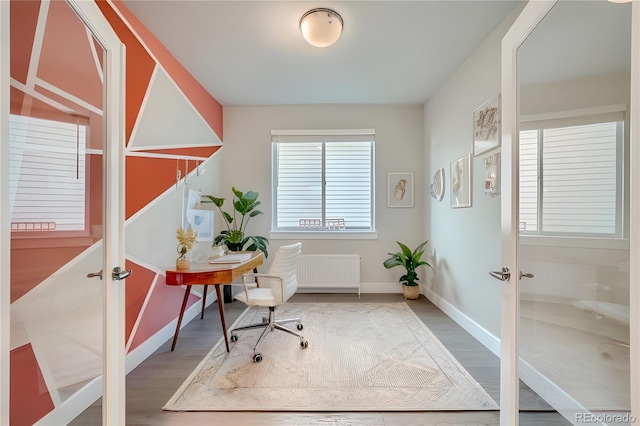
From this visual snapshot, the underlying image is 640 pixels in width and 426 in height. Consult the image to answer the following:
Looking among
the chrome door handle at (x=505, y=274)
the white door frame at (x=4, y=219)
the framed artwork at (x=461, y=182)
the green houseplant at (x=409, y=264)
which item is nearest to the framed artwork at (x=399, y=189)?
the green houseplant at (x=409, y=264)

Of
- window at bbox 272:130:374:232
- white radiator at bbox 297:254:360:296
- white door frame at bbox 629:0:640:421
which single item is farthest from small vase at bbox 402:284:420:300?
white door frame at bbox 629:0:640:421

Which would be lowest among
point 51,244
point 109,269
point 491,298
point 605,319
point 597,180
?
point 491,298

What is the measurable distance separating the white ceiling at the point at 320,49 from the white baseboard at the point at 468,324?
270 centimetres

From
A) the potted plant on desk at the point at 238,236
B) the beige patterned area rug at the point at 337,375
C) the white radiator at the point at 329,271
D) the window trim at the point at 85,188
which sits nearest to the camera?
the window trim at the point at 85,188

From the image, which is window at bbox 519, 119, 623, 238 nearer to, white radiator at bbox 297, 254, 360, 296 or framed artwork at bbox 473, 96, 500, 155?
framed artwork at bbox 473, 96, 500, 155

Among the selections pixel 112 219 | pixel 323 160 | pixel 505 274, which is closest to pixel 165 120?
pixel 112 219

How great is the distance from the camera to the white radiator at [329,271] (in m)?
4.02

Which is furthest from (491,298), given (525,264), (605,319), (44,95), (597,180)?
(44,95)

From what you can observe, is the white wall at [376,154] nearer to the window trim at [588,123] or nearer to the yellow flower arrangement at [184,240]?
the yellow flower arrangement at [184,240]

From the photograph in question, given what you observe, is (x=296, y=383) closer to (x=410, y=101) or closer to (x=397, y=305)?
(x=397, y=305)

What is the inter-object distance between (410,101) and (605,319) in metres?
3.58

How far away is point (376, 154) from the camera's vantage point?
4.20 m

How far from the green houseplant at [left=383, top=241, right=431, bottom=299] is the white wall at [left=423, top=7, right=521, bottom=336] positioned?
21cm

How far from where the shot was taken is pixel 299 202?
14.0ft
